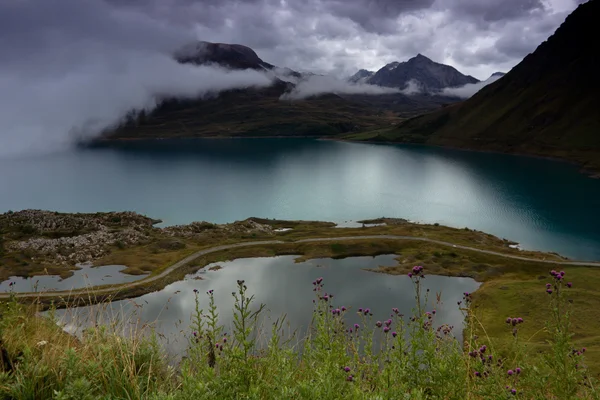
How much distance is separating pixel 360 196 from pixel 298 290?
8457cm

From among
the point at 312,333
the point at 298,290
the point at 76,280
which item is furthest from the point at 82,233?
the point at 312,333

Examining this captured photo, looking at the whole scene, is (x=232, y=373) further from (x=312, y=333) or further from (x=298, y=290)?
(x=298, y=290)

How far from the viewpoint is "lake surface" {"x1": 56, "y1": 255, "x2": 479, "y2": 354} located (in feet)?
177

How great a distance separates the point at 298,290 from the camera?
211 feet

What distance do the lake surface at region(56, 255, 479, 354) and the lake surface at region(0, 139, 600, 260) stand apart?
38.1 metres

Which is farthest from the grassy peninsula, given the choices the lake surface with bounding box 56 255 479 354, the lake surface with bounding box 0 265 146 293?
the lake surface with bounding box 56 255 479 354

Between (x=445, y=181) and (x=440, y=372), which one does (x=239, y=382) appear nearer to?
(x=440, y=372)

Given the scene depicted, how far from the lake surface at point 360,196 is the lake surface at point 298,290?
38.1m

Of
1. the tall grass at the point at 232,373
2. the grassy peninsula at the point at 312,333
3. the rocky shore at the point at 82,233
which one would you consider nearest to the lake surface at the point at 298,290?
the grassy peninsula at the point at 312,333

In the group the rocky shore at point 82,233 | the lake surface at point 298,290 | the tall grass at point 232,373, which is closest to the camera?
the tall grass at point 232,373

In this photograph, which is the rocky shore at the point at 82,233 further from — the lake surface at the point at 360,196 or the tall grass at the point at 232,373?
the tall grass at the point at 232,373

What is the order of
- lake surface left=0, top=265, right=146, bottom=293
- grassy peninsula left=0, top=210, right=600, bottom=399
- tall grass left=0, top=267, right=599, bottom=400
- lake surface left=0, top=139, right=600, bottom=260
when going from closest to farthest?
tall grass left=0, top=267, right=599, bottom=400 → grassy peninsula left=0, top=210, right=600, bottom=399 → lake surface left=0, top=265, right=146, bottom=293 → lake surface left=0, top=139, right=600, bottom=260

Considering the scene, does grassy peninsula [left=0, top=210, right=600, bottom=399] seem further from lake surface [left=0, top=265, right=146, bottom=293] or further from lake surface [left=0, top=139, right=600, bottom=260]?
lake surface [left=0, top=139, right=600, bottom=260]

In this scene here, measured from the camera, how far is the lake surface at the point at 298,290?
5394 cm
